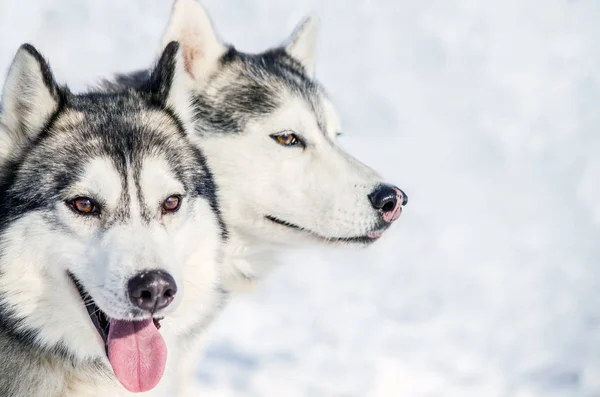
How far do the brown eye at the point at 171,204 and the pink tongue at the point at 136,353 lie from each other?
0.43 m

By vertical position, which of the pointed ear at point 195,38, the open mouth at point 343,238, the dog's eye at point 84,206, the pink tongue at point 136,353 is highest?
the pointed ear at point 195,38

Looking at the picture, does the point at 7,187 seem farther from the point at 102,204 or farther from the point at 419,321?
the point at 419,321

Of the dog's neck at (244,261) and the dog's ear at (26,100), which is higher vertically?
the dog's neck at (244,261)

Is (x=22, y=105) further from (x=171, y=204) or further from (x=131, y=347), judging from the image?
(x=131, y=347)

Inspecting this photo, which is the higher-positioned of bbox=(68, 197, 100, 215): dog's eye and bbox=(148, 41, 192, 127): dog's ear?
bbox=(148, 41, 192, 127): dog's ear

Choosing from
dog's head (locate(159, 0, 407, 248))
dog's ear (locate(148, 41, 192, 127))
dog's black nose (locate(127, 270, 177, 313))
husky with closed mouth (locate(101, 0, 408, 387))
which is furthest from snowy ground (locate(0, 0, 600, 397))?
dog's black nose (locate(127, 270, 177, 313))

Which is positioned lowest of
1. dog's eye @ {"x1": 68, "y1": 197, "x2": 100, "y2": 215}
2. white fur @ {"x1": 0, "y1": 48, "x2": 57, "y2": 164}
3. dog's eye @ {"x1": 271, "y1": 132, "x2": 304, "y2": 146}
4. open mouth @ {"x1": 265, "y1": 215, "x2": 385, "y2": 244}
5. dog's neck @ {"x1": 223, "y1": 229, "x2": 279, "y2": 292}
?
dog's eye @ {"x1": 68, "y1": 197, "x2": 100, "y2": 215}

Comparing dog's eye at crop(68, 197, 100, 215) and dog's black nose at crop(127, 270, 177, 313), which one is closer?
dog's black nose at crop(127, 270, 177, 313)

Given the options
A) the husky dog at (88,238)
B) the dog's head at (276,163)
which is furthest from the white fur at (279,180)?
the husky dog at (88,238)

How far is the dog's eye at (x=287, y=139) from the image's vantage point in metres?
4.01

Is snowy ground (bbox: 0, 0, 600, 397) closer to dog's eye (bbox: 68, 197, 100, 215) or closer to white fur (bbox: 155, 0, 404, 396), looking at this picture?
white fur (bbox: 155, 0, 404, 396)

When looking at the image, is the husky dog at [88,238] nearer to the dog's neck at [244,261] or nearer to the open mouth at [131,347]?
the open mouth at [131,347]

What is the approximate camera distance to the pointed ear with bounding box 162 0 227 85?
4.01 meters

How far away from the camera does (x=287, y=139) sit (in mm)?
4023
